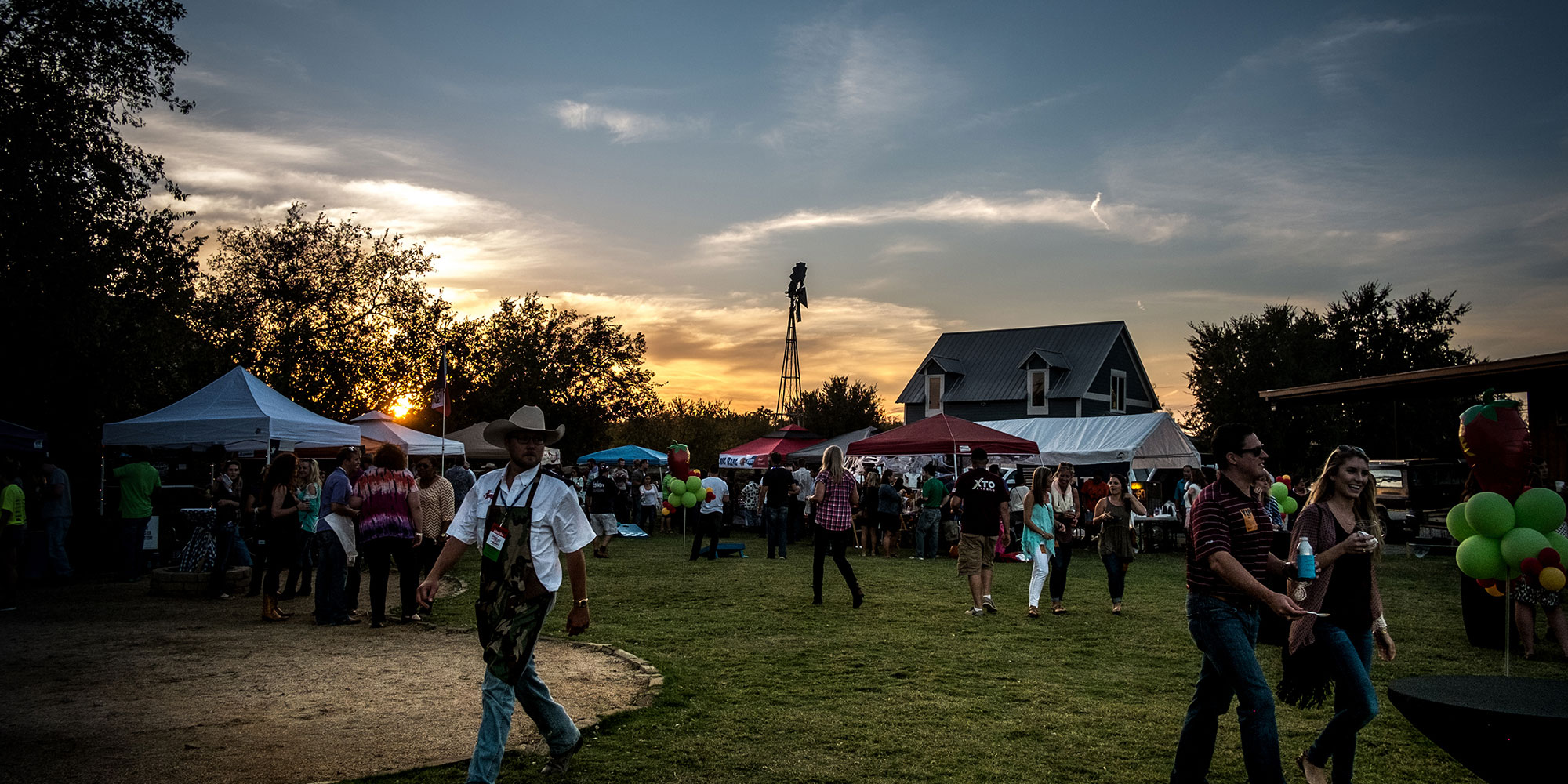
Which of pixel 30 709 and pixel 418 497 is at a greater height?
pixel 418 497

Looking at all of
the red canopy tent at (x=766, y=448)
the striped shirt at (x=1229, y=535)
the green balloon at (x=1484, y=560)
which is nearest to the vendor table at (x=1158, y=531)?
the red canopy tent at (x=766, y=448)

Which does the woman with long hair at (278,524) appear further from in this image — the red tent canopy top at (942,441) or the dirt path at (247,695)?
the red tent canopy top at (942,441)

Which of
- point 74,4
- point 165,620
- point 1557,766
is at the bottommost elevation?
point 165,620

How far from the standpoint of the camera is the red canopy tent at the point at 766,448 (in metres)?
31.4

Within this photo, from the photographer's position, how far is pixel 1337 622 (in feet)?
15.4

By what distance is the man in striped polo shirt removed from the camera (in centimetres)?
406

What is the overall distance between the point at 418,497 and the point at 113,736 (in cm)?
455

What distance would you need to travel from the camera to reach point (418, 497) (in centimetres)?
1006

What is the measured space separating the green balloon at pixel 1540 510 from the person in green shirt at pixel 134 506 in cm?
1568

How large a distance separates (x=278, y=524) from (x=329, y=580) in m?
1.13

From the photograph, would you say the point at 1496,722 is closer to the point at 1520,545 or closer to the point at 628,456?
the point at 1520,545

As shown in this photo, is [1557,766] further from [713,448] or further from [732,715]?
[713,448]

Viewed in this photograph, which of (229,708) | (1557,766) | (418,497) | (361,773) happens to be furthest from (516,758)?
(418,497)

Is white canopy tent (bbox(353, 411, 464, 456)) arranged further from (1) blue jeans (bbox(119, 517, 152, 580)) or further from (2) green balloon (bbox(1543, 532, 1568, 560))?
(2) green balloon (bbox(1543, 532, 1568, 560))
